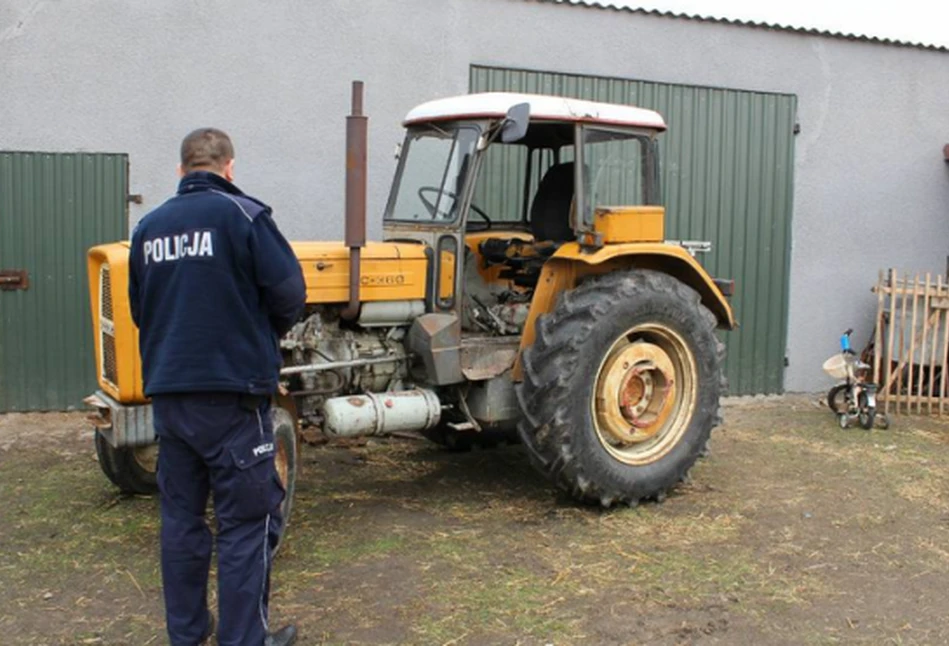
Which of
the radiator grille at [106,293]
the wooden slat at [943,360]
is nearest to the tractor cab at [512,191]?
the radiator grille at [106,293]

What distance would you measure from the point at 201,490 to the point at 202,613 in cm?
45

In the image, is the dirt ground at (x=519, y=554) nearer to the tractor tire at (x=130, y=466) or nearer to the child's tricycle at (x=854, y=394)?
the tractor tire at (x=130, y=466)

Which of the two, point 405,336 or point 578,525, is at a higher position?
point 405,336

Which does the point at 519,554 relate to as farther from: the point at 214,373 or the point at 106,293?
the point at 106,293

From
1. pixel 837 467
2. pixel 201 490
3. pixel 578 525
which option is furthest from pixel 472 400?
pixel 837 467

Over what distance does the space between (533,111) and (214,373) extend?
2.67 m

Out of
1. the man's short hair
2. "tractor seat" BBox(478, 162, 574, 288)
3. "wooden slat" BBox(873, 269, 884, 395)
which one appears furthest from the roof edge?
the man's short hair

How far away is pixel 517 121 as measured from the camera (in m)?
5.10

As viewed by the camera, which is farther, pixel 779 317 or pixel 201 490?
pixel 779 317

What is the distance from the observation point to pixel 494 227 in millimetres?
6164

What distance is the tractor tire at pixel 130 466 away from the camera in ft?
18.0

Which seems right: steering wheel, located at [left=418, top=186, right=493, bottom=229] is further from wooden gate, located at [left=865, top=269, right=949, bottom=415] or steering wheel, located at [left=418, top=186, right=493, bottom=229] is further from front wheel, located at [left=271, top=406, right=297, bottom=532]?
wooden gate, located at [left=865, top=269, right=949, bottom=415]

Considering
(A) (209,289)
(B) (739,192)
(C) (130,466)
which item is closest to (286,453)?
(C) (130,466)

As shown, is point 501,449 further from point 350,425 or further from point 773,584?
point 773,584
